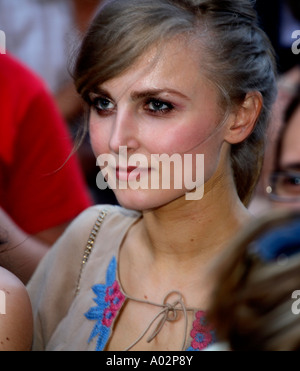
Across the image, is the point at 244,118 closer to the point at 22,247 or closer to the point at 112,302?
the point at 112,302

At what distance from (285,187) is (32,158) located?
0.71 meters

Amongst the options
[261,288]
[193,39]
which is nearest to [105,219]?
[193,39]

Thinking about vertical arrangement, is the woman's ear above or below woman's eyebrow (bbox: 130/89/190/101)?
below

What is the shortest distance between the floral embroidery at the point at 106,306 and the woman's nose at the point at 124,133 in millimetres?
344

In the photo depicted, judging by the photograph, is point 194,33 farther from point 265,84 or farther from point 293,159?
point 293,159

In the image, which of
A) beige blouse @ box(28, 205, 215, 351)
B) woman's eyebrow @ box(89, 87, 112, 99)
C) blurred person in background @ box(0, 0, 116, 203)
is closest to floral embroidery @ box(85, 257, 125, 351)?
beige blouse @ box(28, 205, 215, 351)

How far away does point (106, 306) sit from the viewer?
150 centimetres

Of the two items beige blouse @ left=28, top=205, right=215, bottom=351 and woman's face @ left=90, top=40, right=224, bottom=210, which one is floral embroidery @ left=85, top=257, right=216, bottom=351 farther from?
woman's face @ left=90, top=40, right=224, bottom=210

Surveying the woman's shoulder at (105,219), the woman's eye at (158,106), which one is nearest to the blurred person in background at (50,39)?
the woman's shoulder at (105,219)

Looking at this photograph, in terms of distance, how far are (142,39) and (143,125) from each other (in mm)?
157

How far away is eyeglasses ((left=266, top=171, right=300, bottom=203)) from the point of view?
5.16 ft

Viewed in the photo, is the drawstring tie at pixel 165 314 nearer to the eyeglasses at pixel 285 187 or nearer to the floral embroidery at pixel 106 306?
the floral embroidery at pixel 106 306

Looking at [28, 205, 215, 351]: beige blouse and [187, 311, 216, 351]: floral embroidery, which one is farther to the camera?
[28, 205, 215, 351]: beige blouse

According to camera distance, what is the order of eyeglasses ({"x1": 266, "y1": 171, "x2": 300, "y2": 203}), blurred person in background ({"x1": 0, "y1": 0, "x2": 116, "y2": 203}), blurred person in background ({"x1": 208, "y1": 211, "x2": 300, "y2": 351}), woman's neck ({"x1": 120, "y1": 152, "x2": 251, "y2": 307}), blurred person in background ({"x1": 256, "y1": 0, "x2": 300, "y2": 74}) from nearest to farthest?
blurred person in background ({"x1": 208, "y1": 211, "x2": 300, "y2": 351}) → woman's neck ({"x1": 120, "y1": 152, "x2": 251, "y2": 307}) → eyeglasses ({"x1": 266, "y1": 171, "x2": 300, "y2": 203}) → blurred person in background ({"x1": 256, "y1": 0, "x2": 300, "y2": 74}) → blurred person in background ({"x1": 0, "y1": 0, "x2": 116, "y2": 203})
